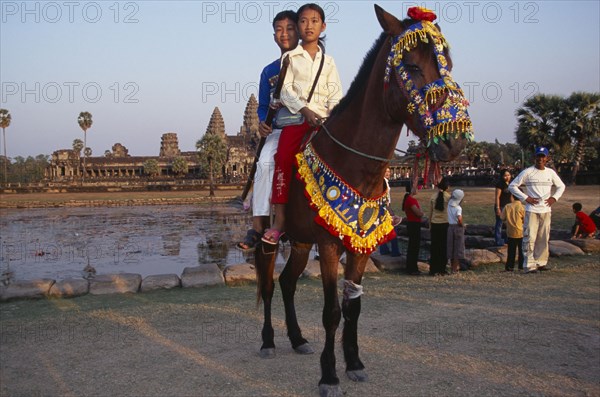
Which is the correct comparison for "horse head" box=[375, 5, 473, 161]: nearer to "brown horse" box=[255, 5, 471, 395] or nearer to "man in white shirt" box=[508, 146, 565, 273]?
"brown horse" box=[255, 5, 471, 395]

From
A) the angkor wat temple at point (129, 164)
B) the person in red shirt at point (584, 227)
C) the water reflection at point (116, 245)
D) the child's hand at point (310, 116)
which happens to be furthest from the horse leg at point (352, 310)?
the angkor wat temple at point (129, 164)

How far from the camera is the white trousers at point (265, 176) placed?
16.8 ft

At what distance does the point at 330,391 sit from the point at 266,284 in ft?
5.80

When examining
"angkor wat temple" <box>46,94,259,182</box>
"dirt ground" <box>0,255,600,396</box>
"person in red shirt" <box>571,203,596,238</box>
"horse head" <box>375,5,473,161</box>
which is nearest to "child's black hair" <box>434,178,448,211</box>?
"dirt ground" <box>0,255,600,396</box>

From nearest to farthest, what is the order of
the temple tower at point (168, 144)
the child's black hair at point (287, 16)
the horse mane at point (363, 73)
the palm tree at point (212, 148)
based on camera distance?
1. the horse mane at point (363, 73)
2. the child's black hair at point (287, 16)
3. the palm tree at point (212, 148)
4. the temple tower at point (168, 144)

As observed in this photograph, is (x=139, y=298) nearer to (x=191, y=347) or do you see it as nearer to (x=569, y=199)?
(x=191, y=347)

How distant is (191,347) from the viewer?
573 cm

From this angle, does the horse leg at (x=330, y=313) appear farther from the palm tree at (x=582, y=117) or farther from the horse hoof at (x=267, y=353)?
the palm tree at (x=582, y=117)

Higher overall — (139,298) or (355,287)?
(355,287)

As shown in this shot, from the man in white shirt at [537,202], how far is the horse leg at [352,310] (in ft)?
21.3

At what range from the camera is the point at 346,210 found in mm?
4352

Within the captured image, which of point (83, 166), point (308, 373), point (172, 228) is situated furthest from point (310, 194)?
point (83, 166)

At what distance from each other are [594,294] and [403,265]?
4.18 meters

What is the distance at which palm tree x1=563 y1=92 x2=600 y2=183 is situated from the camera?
41416mm
